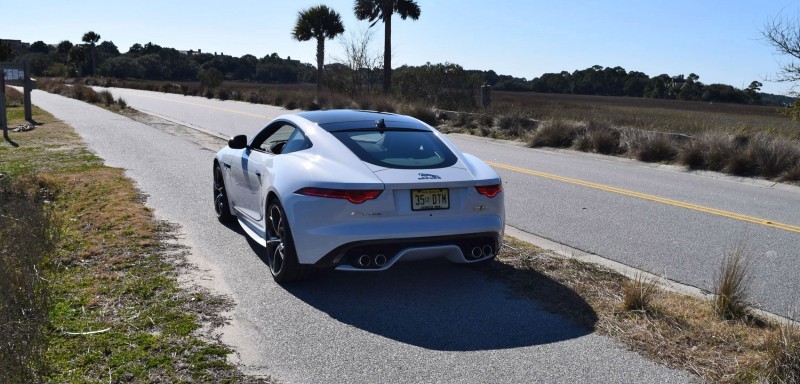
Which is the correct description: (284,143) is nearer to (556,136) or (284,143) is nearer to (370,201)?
(370,201)

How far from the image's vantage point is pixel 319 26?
50.8m

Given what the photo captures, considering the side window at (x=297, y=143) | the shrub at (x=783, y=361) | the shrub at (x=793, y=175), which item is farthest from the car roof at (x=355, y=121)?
the shrub at (x=793, y=175)

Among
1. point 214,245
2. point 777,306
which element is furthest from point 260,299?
point 777,306

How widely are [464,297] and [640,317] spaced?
1.32 metres

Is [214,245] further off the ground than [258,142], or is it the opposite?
[258,142]

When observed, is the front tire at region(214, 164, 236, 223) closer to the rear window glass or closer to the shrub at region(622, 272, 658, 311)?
the rear window glass

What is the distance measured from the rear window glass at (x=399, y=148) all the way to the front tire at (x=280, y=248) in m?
0.80

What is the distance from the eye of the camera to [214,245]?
764 centimetres

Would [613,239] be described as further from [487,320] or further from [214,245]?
[214,245]

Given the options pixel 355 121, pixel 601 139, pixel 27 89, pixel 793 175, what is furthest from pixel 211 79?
pixel 355 121

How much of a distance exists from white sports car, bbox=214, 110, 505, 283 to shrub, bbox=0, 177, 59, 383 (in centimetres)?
182

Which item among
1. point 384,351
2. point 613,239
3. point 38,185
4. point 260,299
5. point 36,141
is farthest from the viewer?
point 36,141

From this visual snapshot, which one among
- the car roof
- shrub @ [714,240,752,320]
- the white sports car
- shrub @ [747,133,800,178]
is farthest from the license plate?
shrub @ [747,133,800,178]

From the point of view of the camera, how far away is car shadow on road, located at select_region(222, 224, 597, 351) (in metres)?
5.14
